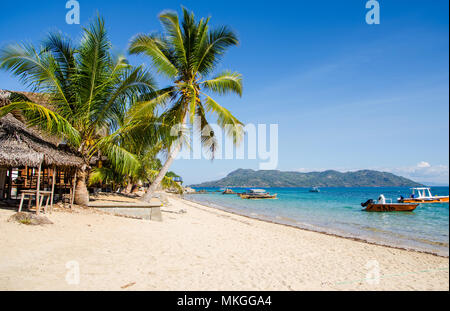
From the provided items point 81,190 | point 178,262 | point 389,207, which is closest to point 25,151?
point 81,190

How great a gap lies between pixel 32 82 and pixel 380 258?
1096 cm

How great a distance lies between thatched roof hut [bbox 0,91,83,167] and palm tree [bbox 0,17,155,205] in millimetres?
460

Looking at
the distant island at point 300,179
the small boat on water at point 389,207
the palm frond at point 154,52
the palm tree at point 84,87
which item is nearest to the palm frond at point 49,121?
the palm tree at point 84,87

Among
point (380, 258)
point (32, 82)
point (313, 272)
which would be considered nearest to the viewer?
point (313, 272)

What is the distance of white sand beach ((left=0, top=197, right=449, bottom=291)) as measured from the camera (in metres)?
3.90

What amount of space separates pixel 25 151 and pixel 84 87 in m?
2.68

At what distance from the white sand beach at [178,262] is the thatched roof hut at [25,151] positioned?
1443mm

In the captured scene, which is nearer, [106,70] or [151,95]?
[106,70]

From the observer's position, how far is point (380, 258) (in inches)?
275

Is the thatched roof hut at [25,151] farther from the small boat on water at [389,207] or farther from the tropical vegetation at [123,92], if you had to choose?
the small boat on water at [389,207]

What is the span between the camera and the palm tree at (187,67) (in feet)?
34.7
